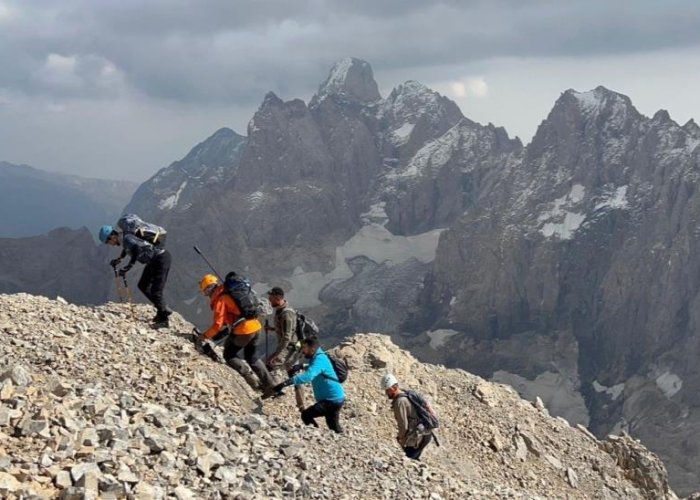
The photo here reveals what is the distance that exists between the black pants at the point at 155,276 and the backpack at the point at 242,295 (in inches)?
88.0

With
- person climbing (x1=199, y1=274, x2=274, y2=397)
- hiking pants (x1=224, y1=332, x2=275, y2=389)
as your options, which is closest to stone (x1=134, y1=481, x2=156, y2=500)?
person climbing (x1=199, y1=274, x2=274, y2=397)

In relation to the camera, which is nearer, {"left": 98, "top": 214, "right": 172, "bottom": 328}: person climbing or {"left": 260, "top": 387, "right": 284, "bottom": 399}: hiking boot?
{"left": 260, "top": 387, "right": 284, "bottom": 399}: hiking boot

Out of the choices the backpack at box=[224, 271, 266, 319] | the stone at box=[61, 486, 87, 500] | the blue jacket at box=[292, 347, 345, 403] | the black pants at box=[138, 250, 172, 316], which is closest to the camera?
the stone at box=[61, 486, 87, 500]

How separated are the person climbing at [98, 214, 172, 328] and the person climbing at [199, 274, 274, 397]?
1.30m

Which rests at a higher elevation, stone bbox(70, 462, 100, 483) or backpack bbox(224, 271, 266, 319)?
backpack bbox(224, 271, 266, 319)

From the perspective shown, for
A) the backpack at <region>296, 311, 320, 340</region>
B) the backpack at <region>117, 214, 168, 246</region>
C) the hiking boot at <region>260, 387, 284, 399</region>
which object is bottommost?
the hiking boot at <region>260, 387, 284, 399</region>

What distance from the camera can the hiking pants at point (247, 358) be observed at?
64.3 ft

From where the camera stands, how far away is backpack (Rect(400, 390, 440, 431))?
61.1ft

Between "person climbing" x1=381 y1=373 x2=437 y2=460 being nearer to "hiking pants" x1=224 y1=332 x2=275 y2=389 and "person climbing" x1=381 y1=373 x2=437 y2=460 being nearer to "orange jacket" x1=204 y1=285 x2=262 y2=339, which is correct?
"hiking pants" x1=224 y1=332 x2=275 y2=389

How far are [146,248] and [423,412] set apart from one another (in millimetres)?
8090

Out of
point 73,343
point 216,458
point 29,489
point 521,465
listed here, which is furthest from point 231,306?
point 521,465

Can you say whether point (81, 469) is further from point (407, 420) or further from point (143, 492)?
point (407, 420)

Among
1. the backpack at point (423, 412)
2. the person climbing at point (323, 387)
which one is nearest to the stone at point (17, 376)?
the person climbing at point (323, 387)

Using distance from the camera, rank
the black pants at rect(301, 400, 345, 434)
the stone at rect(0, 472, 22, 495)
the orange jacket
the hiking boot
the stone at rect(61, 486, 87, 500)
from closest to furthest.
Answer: the stone at rect(0, 472, 22, 495)
the stone at rect(61, 486, 87, 500)
the black pants at rect(301, 400, 345, 434)
the orange jacket
the hiking boot
